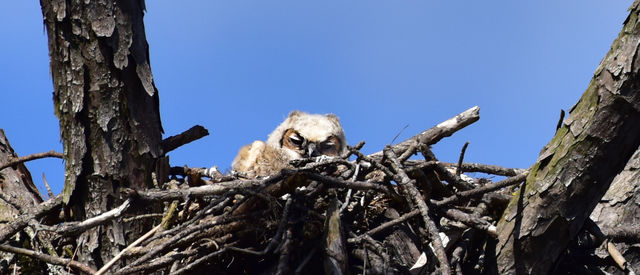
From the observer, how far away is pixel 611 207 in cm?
261

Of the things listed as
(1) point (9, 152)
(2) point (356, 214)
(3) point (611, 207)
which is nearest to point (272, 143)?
(1) point (9, 152)

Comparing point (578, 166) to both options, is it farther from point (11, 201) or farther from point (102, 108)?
point (11, 201)

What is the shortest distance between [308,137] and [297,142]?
11 centimetres

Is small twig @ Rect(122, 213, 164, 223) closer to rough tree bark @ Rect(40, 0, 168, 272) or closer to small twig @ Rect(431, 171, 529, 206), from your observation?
rough tree bark @ Rect(40, 0, 168, 272)

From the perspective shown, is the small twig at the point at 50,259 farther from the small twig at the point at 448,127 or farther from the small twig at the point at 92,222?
the small twig at the point at 448,127

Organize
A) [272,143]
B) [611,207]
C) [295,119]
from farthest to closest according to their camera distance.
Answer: [295,119], [272,143], [611,207]

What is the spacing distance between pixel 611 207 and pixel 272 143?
354 centimetres

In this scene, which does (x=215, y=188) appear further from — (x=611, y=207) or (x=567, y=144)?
(x=611, y=207)

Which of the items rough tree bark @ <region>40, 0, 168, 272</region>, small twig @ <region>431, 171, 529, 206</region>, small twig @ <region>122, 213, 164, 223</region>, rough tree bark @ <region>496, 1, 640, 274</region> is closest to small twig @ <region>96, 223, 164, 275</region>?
small twig @ <region>122, 213, 164, 223</region>

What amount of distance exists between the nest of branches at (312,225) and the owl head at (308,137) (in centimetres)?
288

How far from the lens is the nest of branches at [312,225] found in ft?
7.61

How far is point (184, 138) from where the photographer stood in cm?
293

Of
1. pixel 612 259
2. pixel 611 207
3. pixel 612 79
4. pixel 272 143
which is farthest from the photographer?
pixel 272 143

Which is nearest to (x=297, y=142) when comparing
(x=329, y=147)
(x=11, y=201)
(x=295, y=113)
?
(x=329, y=147)
